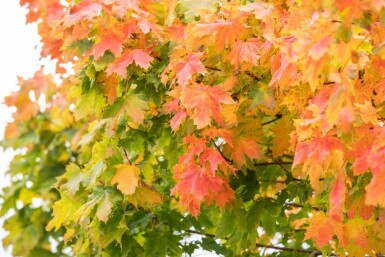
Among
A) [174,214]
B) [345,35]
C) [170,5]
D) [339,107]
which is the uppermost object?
[345,35]

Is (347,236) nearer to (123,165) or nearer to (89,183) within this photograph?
(123,165)

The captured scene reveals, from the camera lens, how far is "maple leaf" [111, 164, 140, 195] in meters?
3.13

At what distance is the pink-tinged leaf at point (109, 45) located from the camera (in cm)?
297

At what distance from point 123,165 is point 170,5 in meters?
0.70

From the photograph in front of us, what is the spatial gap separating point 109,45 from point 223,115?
1.74 feet

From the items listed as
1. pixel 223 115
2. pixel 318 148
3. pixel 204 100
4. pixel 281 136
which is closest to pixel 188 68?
pixel 204 100

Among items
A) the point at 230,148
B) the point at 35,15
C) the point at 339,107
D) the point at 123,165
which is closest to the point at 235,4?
the point at 230,148

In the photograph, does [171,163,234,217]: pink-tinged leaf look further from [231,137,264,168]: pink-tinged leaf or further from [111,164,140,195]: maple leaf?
[111,164,140,195]: maple leaf

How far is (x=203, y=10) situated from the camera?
9.62 ft

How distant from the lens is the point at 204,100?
9.12 feet

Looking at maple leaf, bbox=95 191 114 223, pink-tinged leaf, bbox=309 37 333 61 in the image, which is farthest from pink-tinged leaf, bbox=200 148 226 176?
pink-tinged leaf, bbox=309 37 333 61

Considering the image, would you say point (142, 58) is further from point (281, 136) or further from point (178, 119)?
point (281, 136)

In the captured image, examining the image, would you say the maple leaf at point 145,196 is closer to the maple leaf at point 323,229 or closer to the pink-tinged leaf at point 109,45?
the pink-tinged leaf at point 109,45

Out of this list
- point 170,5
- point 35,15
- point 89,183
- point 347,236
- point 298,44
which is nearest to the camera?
point 298,44
